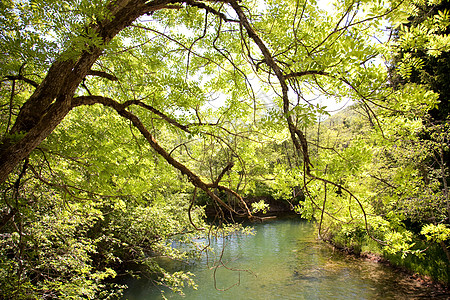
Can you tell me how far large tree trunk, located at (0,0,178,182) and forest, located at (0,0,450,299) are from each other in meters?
0.01

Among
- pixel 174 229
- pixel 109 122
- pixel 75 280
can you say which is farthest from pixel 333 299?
pixel 109 122

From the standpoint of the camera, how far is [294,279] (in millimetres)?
7953

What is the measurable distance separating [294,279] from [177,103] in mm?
7357

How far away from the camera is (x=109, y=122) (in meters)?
3.94

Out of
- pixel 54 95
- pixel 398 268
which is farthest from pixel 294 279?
pixel 54 95

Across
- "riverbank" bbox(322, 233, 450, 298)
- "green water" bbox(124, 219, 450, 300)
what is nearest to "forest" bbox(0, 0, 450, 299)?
"riverbank" bbox(322, 233, 450, 298)

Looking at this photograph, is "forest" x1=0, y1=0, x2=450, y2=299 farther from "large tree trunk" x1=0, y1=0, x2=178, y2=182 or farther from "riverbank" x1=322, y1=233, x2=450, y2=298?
"riverbank" x1=322, y1=233, x2=450, y2=298

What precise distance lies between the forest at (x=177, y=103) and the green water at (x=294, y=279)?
127 cm

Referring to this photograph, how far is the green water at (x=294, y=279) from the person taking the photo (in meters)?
6.88

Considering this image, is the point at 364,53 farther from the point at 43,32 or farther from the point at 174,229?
the point at 174,229

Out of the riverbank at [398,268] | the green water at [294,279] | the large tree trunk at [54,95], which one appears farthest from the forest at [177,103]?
the green water at [294,279]

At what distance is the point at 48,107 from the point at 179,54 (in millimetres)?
2295

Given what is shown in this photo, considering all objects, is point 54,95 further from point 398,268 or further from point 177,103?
point 398,268

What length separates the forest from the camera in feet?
5.24
